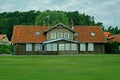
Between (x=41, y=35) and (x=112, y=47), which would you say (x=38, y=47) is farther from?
(x=112, y=47)

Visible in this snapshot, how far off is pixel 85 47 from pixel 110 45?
17.1 ft

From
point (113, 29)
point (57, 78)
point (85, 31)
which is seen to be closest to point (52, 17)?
point (85, 31)

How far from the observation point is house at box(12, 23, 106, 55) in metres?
69.6

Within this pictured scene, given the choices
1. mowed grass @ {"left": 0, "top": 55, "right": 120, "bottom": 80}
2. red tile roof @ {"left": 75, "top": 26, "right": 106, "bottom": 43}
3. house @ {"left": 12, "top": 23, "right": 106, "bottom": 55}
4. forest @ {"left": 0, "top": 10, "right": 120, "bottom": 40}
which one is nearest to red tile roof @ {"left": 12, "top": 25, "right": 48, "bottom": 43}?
Result: house @ {"left": 12, "top": 23, "right": 106, "bottom": 55}

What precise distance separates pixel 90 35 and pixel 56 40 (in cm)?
859

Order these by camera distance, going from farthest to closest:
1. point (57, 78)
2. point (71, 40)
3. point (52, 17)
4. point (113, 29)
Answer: point (113, 29)
point (52, 17)
point (71, 40)
point (57, 78)

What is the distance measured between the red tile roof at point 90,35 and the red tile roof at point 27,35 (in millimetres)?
7282

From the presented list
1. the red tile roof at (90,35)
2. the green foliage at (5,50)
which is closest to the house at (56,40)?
the red tile roof at (90,35)

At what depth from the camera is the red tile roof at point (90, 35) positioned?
238ft

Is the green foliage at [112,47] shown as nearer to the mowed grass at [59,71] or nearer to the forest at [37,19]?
the forest at [37,19]

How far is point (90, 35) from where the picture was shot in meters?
73.9

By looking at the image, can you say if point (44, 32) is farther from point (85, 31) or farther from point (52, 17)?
point (52, 17)

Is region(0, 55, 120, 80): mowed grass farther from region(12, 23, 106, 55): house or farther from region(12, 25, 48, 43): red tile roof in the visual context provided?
region(12, 25, 48, 43): red tile roof

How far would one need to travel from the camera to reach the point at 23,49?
70.3m
